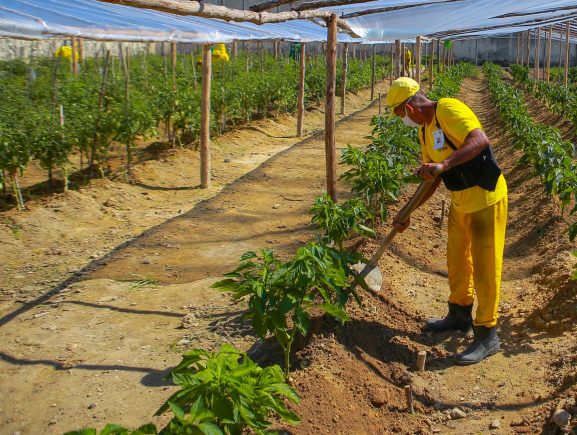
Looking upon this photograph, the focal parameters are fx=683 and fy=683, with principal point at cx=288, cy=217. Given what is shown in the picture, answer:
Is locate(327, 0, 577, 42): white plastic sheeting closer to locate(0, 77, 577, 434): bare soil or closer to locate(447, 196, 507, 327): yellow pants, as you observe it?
locate(0, 77, 577, 434): bare soil

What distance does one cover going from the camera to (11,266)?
19.9 ft

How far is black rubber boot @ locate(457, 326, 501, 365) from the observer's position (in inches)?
169

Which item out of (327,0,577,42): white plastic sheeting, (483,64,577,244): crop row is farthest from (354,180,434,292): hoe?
(327,0,577,42): white plastic sheeting

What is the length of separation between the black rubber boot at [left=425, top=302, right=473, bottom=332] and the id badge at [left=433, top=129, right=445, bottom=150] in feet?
3.79

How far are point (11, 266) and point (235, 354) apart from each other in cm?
398

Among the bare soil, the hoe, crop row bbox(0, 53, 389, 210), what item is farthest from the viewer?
crop row bbox(0, 53, 389, 210)

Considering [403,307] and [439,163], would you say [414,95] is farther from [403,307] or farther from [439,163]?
[403,307]

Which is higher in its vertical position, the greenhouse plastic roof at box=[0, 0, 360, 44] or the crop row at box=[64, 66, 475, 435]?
the greenhouse plastic roof at box=[0, 0, 360, 44]

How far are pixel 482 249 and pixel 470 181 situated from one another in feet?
1.39

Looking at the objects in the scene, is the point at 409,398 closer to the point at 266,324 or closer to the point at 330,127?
the point at 266,324

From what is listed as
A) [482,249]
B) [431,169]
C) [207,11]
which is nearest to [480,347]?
[482,249]

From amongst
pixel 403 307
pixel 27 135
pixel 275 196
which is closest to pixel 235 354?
pixel 403 307

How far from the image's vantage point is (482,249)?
13.7 ft

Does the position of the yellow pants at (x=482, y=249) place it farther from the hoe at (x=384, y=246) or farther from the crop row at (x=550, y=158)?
the crop row at (x=550, y=158)
